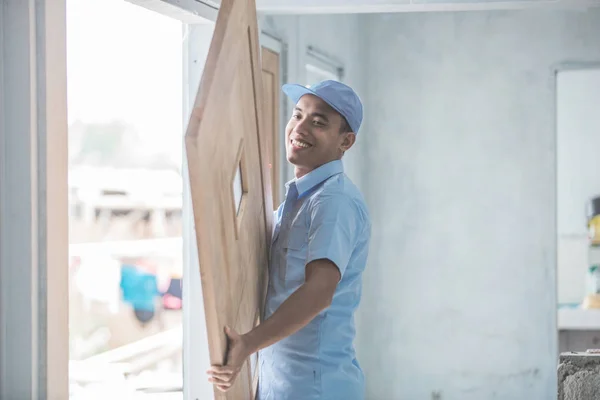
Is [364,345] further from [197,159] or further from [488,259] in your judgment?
[197,159]

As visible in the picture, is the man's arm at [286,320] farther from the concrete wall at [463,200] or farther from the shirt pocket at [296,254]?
the concrete wall at [463,200]

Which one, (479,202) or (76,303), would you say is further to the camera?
(479,202)

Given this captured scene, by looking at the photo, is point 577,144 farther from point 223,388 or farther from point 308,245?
point 223,388

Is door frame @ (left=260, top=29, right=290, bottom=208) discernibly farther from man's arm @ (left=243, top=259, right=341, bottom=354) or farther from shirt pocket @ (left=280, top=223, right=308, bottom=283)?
man's arm @ (left=243, top=259, right=341, bottom=354)

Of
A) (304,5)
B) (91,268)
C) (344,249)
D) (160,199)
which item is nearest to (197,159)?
(344,249)

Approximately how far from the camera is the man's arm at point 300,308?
1.53 meters

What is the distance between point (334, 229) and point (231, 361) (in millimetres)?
374

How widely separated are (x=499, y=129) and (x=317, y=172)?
132 inches

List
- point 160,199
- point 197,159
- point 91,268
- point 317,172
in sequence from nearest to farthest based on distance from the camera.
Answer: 1. point 197,159
2. point 317,172
3. point 91,268
4. point 160,199

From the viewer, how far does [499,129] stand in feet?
16.2

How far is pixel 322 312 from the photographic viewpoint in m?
1.83

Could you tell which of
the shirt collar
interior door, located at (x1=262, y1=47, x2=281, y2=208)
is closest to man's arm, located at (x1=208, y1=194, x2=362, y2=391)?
the shirt collar

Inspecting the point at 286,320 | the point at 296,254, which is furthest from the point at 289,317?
the point at 296,254

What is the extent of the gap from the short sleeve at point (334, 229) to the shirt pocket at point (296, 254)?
1.8 inches
